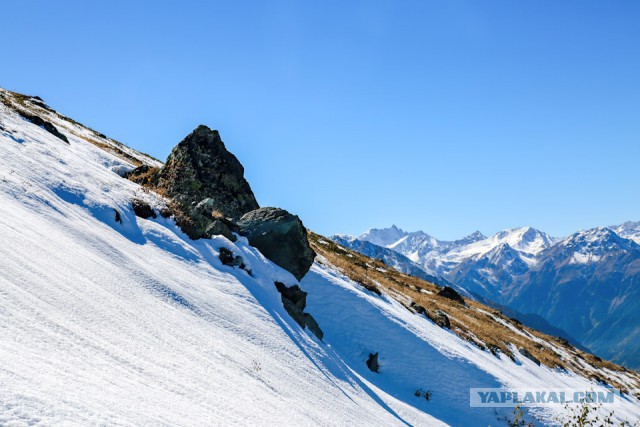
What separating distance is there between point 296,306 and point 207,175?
8.41 metres

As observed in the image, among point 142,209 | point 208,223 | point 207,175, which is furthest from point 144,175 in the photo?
point 142,209

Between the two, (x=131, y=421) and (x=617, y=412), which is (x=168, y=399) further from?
(x=617, y=412)

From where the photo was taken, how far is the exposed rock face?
50.5 ft

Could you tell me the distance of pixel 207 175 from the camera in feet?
68.6

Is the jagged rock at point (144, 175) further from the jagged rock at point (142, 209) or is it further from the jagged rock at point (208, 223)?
the jagged rock at point (142, 209)

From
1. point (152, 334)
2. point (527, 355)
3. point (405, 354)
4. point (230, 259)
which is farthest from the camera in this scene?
point (527, 355)

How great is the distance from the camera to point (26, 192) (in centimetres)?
1102

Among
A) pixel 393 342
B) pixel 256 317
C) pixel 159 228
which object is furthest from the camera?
pixel 393 342

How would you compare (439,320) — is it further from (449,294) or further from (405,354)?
(449,294)

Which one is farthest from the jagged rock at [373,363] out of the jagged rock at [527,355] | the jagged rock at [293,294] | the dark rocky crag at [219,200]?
the jagged rock at [527,355]

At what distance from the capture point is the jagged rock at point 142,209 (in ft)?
47.4

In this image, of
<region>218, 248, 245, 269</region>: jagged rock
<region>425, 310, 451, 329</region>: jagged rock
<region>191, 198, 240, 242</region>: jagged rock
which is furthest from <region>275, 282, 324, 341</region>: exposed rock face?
<region>425, 310, 451, 329</region>: jagged rock

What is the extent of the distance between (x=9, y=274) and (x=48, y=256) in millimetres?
1695

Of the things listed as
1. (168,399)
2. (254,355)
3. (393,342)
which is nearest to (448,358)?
(393,342)
